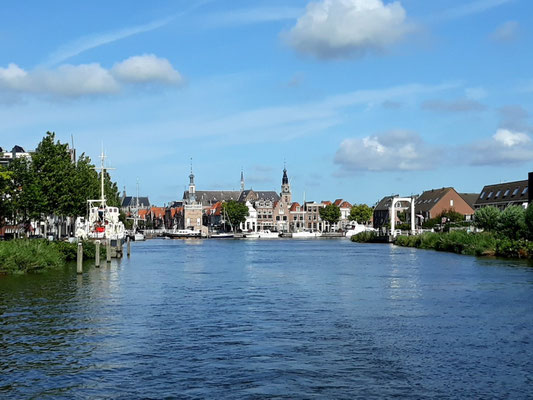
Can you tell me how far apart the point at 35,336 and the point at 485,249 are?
62084 millimetres

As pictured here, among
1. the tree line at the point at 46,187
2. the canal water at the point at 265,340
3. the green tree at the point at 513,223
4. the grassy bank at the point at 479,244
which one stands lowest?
the canal water at the point at 265,340

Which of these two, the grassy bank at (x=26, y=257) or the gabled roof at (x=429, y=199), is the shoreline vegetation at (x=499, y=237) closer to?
the grassy bank at (x=26, y=257)

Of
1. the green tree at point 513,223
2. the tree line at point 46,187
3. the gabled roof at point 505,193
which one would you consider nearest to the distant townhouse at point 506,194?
the gabled roof at point 505,193

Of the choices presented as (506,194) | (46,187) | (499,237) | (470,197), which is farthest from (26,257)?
(470,197)

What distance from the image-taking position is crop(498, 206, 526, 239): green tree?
77.3 m

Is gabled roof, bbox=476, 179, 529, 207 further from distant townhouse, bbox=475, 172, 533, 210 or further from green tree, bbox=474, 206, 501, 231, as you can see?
green tree, bbox=474, 206, 501, 231

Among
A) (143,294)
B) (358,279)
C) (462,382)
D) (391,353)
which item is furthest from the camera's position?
(358,279)

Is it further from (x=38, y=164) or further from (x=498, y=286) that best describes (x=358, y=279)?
(x=38, y=164)

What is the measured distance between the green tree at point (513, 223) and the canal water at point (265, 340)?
111 ft

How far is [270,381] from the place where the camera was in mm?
19250

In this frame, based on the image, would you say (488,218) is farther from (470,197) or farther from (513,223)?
(470,197)

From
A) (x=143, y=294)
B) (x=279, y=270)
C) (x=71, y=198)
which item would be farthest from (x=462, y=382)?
(x=71, y=198)

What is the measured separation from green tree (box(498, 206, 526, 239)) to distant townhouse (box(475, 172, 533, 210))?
120ft

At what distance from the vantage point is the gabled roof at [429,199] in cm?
17346
